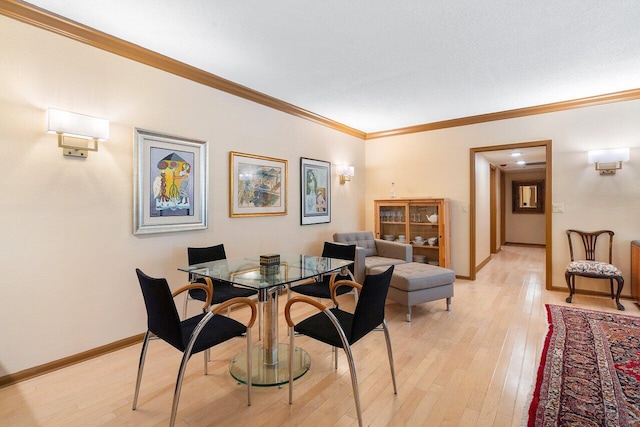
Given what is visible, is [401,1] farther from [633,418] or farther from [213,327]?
[633,418]

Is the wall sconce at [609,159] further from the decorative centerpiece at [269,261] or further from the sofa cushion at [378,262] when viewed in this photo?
the decorative centerpiece at [269,261]

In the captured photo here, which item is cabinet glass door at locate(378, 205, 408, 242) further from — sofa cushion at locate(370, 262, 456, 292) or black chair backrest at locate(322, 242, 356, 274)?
black chair backrest at locate(322, 242, 356, 274)

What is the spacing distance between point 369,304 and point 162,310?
1121mm

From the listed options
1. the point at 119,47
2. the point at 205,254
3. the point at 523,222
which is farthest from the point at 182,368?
the point at 523,222

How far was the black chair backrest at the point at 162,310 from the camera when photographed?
156cm

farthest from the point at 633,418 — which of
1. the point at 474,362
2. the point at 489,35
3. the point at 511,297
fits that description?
the point at 489,35

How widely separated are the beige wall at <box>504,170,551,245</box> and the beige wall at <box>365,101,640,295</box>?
4900 mm

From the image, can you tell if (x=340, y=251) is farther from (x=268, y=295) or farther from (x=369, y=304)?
(x=369, y=304)

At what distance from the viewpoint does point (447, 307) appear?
3.47m

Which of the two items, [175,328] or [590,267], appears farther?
[590,267]

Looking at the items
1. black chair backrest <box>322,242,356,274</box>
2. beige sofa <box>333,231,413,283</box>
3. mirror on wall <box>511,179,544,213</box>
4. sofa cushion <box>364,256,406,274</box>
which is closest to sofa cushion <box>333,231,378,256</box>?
beige sofa <box>333,231,413,283</box>

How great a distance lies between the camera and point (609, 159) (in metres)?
3.70

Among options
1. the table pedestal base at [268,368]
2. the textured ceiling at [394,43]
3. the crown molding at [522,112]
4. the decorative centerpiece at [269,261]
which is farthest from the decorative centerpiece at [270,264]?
the crown molding at [522,112]

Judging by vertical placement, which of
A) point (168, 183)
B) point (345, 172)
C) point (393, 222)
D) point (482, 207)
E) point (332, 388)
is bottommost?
point (332, 388)
